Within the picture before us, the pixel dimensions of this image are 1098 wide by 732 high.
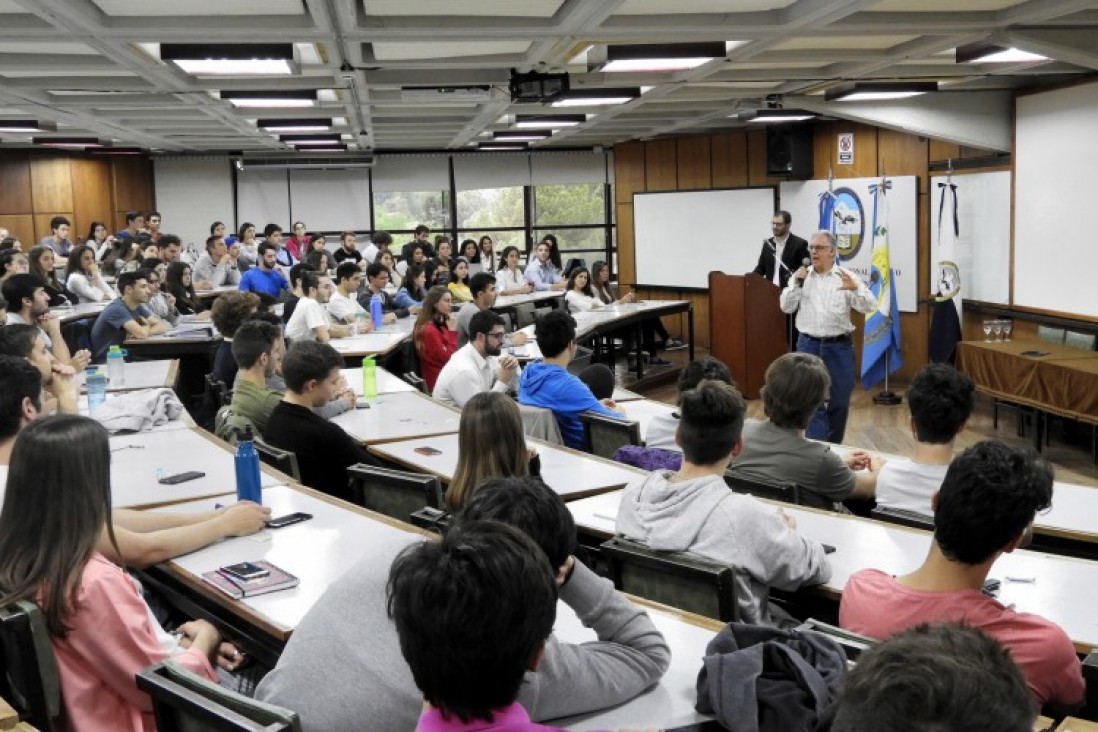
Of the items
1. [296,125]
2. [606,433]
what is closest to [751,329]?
[296,125]

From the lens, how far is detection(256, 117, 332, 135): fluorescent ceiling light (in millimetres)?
9625

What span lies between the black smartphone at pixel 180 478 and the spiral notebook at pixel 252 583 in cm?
113

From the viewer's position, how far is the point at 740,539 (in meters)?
2.69

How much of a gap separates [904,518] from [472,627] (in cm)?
220

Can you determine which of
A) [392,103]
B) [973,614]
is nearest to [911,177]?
[392,103]

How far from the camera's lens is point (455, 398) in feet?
19.4

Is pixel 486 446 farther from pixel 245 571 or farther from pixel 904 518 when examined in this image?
pixel 904 518

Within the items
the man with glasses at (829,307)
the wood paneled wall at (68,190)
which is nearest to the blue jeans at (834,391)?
the man with glasses at (829,307)

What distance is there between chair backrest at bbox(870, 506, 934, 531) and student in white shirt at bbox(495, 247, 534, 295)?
8.46m

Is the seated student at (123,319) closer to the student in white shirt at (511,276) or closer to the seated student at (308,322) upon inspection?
the seated student at (308,322)

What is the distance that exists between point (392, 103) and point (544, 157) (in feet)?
26.8

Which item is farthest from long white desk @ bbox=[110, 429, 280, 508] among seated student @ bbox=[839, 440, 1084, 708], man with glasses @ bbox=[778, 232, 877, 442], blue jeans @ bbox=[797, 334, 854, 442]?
man with glasses @ bbox=[778, 232, 877, 442]

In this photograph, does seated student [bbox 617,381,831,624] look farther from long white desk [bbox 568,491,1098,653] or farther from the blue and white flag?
the blue and white flag

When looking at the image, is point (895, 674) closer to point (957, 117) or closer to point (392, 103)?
point (392, 103)
